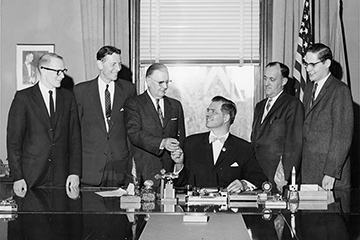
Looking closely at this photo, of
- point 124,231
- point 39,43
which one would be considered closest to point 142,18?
point 39,43

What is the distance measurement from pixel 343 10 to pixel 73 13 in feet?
10.9

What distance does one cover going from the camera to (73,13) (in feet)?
23.2

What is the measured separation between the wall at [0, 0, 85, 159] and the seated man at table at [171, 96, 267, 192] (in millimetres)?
2624

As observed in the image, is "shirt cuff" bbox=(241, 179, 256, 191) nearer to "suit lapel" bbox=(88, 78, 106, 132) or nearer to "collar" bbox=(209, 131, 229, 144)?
"collar" bbox=(209, 131, 229, 144)

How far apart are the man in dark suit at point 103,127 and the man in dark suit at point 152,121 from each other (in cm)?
23

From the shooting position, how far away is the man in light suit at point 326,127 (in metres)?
4.84

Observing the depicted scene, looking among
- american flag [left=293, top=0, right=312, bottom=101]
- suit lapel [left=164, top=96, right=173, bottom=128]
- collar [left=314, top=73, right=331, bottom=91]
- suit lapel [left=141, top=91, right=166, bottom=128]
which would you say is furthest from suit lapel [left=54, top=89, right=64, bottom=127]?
american flag [left=293, top=0, right=312, bottom=101]

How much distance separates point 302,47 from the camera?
20.9 feet

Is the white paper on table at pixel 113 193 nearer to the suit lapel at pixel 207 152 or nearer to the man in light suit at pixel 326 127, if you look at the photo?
the suit lapel at pixel 207 152

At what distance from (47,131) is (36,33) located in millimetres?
2510

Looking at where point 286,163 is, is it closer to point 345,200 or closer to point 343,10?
point 345,200

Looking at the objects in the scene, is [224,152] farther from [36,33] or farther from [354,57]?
Answer: [36,33]

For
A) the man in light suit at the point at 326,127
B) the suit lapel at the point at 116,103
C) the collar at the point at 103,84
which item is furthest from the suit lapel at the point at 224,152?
the collar at the point at 103,84

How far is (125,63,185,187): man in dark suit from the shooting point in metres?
5.14
